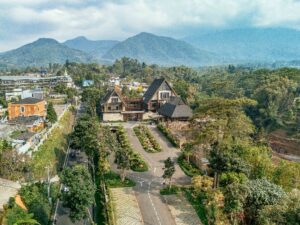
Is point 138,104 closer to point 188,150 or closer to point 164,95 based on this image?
point 164,95

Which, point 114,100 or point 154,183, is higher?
point 114,100

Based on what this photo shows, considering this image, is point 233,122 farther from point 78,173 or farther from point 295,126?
point 295,126

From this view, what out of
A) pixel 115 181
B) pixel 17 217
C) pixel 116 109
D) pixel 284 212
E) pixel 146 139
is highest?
pixel 116 109

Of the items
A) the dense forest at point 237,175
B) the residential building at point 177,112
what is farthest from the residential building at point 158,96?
the dense forest at point 237,175

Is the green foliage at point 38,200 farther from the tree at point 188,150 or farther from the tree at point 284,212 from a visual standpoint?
the tree at point 284,212

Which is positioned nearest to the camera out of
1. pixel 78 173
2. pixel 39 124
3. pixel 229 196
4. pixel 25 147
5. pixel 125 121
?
pixel 229 196

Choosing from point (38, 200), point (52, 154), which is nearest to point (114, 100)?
point (52, 154)

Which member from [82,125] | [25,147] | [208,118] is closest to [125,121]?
[82,125]
